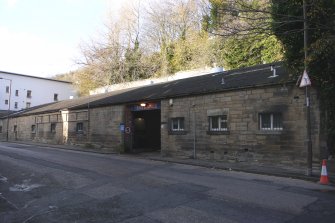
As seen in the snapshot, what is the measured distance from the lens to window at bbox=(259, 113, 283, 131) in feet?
50.8

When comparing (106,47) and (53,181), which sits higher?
(106,47)

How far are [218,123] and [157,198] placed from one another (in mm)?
9864

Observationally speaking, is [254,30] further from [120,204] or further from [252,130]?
[120,204]

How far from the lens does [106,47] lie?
46.3 metres

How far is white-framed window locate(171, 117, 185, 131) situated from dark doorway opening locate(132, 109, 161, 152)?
5.11m

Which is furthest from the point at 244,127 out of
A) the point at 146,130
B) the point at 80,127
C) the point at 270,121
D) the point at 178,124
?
the point at 80,127

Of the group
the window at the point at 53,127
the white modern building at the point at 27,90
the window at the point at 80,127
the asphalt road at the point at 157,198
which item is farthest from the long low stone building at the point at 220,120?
the white modern building at the point at 27,90

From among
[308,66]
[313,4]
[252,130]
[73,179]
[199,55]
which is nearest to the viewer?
[73,179]

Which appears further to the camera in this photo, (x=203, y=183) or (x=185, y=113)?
(x=185, y=113)

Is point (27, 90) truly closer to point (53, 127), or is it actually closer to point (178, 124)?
point (53, 127)

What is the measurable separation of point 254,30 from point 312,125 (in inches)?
175

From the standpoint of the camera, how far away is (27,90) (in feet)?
230

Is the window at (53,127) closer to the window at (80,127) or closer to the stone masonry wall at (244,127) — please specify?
the window at (80,127)

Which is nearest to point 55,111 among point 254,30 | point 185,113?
point 185,113
